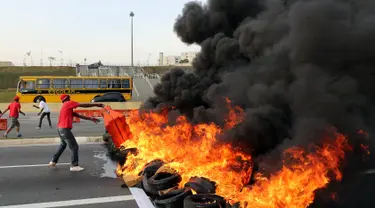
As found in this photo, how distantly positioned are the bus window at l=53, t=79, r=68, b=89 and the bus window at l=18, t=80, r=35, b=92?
1.70m

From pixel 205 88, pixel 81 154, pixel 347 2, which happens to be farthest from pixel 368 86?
pixel 81 154

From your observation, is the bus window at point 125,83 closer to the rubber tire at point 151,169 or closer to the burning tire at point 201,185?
the rubber tire at point 151,169

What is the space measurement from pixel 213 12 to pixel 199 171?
4510 mm

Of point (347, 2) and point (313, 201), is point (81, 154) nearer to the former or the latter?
point (313, 201)

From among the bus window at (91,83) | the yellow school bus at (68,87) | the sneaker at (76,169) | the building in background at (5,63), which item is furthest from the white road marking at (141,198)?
the building in background at (5,63)

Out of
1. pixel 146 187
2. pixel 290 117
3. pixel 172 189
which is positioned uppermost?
pixel 290 117

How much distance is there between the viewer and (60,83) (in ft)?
97.9

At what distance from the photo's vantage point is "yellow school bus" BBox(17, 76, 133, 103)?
29.3m

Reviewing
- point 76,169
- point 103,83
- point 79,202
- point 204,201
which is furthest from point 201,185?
point 103,83

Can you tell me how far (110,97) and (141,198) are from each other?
24.6 m

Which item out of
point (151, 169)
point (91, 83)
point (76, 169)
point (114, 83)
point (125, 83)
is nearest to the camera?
point (151, 169)

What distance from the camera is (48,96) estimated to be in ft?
97.1

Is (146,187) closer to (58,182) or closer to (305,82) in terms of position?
(58,182)

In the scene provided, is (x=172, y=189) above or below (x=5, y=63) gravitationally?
below
